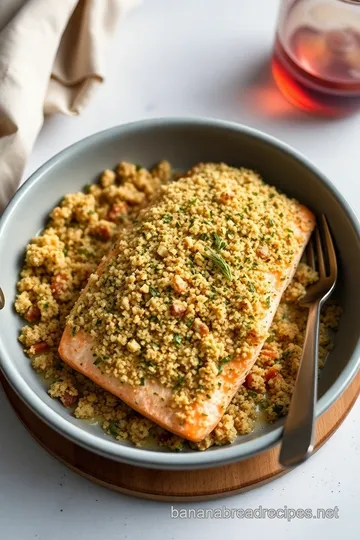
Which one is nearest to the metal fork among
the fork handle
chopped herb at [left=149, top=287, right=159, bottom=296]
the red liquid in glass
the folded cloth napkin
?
the fork handle

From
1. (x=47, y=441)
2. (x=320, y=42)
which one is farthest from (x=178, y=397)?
(x=320, y=42)

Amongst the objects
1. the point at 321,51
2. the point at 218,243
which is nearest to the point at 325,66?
the point at 321,51

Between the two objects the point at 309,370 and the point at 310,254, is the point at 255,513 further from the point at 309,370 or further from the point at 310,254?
the point at 310,254

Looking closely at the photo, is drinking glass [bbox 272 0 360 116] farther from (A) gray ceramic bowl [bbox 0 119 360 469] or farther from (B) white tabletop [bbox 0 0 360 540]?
(A) gray ceramic bowl [bbox 0 119 360 469]

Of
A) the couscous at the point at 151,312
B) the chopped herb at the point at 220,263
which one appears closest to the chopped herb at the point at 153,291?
the couscous at the point at 151,312

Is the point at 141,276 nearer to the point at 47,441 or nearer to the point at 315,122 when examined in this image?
the point at 47,441

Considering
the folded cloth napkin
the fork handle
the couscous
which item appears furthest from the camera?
the folded cloth napkin
